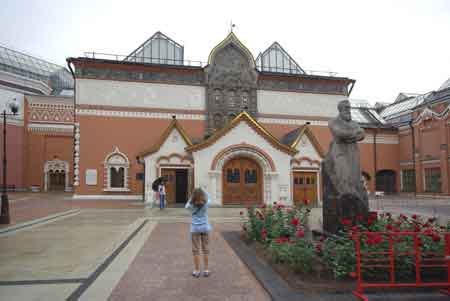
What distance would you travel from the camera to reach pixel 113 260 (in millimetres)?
6957

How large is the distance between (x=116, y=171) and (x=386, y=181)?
29.0m

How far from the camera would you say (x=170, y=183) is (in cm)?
2234

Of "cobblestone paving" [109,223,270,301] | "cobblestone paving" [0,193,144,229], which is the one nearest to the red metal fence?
"cobblestone paving" [109,223,270,301]

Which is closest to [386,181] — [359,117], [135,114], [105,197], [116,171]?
[359,117]

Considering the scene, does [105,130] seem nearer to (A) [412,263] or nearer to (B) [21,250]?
(B) [21,250]

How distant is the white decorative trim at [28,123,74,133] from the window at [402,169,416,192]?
38929mm

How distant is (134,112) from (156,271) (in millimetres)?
22626

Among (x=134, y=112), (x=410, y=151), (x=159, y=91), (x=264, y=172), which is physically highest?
(x=159, y=91)

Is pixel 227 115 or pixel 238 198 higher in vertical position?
pixel 227 115

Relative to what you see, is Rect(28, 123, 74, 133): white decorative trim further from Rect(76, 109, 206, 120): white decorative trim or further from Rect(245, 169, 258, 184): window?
Rect(245, 169, 258, 184): window

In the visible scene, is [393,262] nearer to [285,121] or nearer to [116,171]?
[116,171]

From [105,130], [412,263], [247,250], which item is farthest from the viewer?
[105,130]

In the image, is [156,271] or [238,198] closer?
[156,271]

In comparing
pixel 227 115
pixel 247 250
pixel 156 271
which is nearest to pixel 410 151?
pixel 227 115
